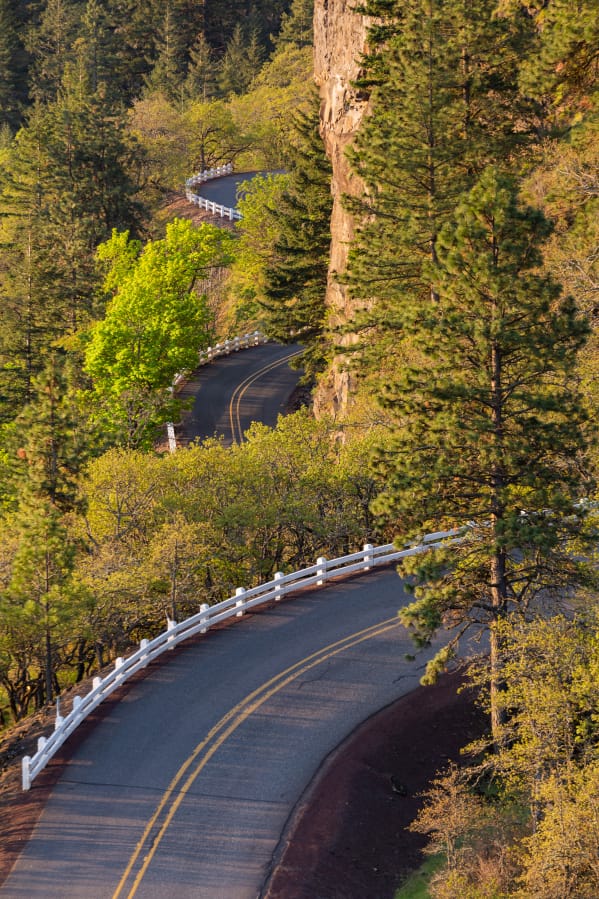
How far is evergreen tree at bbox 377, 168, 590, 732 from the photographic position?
1989 centimetres

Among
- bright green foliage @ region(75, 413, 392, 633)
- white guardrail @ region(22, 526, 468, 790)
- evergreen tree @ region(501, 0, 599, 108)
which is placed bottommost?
white guardrail @ region(22, 526, 468, 790)

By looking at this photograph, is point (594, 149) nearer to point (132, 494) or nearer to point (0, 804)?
point (132, 494)

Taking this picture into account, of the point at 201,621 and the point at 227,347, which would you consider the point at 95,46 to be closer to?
the point at 227,347

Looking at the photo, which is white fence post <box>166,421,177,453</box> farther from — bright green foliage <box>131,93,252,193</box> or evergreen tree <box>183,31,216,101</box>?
evergreen tree <box>183,31,216,101</box>

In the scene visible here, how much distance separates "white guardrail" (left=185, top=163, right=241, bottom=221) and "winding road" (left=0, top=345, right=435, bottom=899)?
55632mm

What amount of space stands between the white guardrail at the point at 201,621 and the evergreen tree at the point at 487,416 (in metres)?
1.20

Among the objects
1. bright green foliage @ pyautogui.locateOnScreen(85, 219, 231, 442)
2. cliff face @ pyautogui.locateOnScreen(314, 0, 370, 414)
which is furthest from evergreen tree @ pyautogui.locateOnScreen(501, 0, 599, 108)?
bright green foliage @ pyautogui.locateOnScreen(85, 219, 231, 442)

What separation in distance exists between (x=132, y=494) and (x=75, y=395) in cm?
1888

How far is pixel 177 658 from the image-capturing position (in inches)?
990

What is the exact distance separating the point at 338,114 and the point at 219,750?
33854 millimetres

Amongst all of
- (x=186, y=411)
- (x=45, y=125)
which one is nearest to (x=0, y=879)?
(x=186, y=411)

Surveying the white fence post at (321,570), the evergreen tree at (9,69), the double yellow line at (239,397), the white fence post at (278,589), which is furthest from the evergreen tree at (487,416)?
the evergreen tree at (9,69)

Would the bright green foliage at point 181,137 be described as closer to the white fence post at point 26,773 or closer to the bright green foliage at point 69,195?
the bright green foliage at point 69,195

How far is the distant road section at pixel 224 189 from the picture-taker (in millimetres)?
84812
